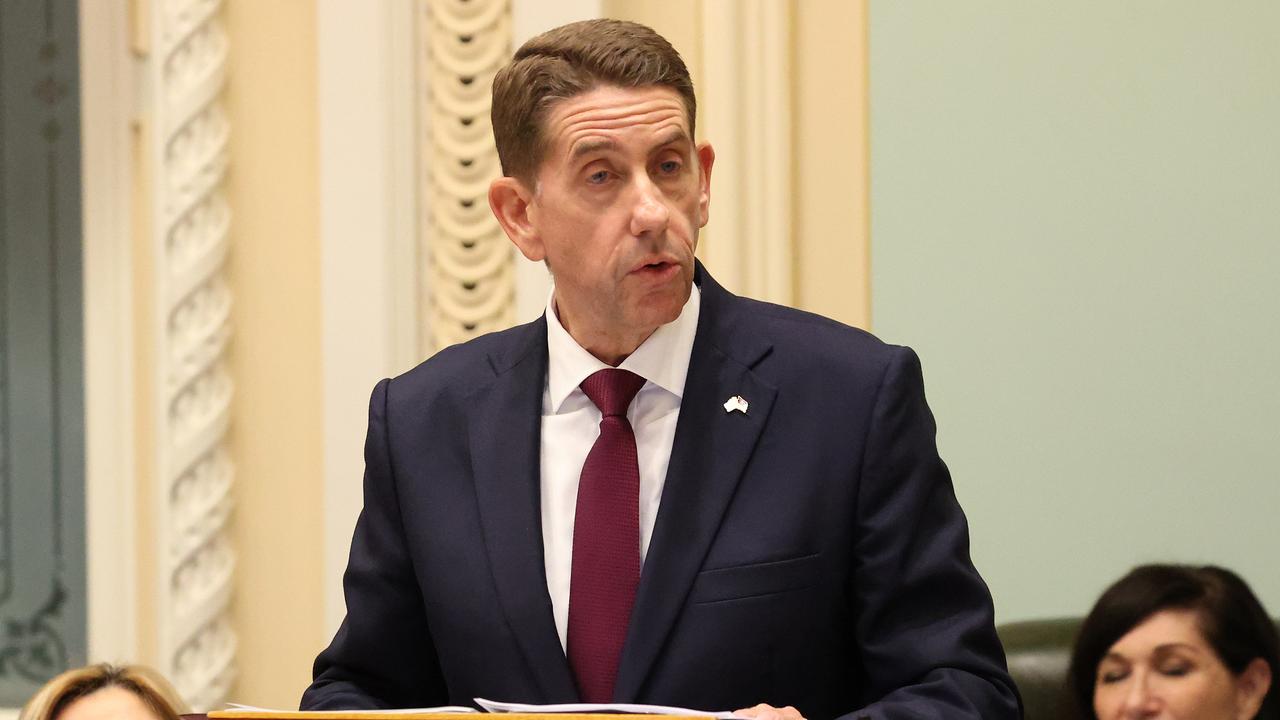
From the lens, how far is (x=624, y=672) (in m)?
1.88

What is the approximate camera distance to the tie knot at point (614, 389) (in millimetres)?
2027

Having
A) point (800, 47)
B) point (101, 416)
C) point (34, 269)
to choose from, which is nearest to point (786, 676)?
point (800, 47)

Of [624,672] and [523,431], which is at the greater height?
[523,431]

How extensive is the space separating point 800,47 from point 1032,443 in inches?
38.6

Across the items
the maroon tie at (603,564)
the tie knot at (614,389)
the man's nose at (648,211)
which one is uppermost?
the man's nose at (648,211)

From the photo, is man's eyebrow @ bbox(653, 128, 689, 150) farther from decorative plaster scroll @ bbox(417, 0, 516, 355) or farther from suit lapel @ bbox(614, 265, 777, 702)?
decorative plaster scroll @ bbox(417, 0, 516, 355)

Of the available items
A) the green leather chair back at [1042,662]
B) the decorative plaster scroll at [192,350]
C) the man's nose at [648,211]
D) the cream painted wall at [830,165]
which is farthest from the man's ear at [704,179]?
the decorative plaster scroll at [192,350]

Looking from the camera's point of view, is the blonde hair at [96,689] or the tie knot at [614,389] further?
the blonde hair at [96,689]

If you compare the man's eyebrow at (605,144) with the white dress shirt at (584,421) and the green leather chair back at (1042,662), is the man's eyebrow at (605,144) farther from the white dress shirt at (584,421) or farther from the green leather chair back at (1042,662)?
the green leather chair back at (1042,662)

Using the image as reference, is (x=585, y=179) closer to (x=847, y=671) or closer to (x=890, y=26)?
(x=847, y=671)

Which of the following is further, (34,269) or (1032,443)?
(34,269)

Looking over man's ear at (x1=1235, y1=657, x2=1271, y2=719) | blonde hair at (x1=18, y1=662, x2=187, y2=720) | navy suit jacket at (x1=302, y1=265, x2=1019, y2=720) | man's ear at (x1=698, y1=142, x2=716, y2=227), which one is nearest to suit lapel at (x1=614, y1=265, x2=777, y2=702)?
navy suit jacket at (x1=302, y1=265, x2=1019, y2=720)

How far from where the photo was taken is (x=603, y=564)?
6.38 feet

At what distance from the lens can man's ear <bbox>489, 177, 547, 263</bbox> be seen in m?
2.11
